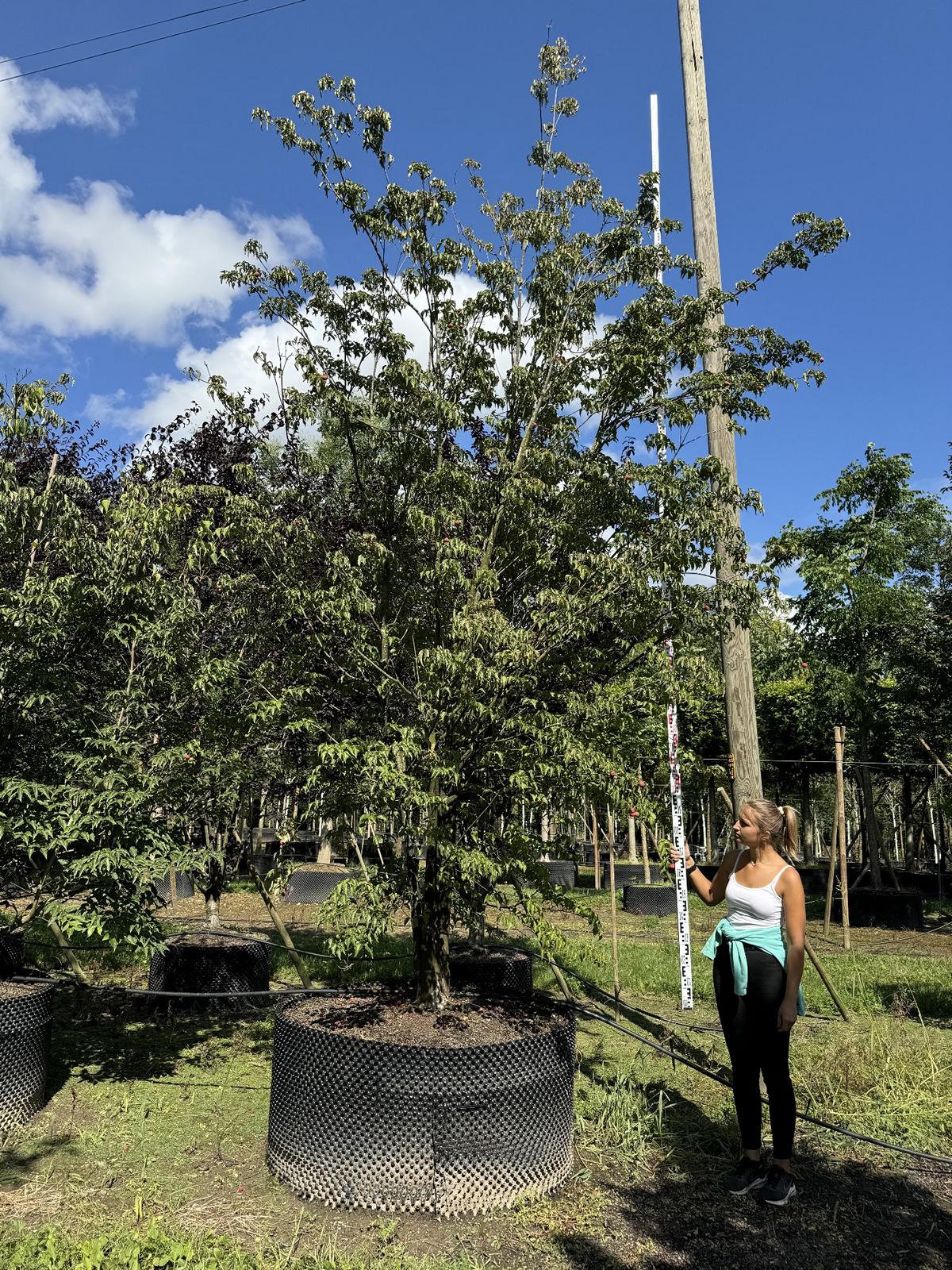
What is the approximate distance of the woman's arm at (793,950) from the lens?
12.1 ft

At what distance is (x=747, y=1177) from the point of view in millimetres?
3838

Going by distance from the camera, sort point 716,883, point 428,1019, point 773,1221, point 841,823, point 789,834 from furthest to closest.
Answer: point 841,823
point 428,1019
point 716,883
point 789,834
point 773,1221

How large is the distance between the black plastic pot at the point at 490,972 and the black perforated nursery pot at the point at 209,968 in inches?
62.1

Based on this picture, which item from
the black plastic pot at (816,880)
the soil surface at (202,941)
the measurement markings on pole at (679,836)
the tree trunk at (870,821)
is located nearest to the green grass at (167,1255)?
the measurement markings on pole at (679,836)

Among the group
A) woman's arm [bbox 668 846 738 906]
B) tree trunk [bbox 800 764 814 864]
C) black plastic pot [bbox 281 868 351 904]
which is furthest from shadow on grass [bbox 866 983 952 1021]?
tree trunk [bbox 800 764 814 864]

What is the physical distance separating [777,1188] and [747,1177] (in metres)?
0.17

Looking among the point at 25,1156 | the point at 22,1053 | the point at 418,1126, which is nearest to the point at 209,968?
the point at 22,1053

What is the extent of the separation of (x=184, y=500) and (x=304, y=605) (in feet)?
6.08

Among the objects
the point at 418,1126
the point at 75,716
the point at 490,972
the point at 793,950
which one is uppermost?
the point at 75,716

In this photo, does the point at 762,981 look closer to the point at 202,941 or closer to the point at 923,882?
the point at 202,941

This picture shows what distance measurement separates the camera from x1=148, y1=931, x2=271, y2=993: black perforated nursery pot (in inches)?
265

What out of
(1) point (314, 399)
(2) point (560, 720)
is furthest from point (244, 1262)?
(1) point (314, 399)

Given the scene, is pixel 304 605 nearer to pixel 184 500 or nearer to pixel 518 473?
pixel 518 473

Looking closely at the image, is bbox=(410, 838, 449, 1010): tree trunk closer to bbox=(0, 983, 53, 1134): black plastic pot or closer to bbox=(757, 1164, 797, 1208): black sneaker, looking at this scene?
bbox=(757, 1164, 797, 1208): black sneaker
